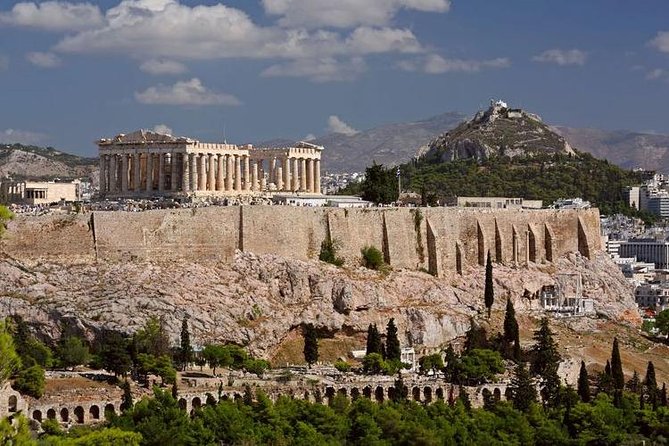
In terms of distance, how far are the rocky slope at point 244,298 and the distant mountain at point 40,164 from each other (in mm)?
74048

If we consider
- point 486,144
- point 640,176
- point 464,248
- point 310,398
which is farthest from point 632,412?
point 640,176

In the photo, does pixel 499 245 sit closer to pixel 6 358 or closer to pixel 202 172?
pixel 202 172

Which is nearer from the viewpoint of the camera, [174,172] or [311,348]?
[311,348]

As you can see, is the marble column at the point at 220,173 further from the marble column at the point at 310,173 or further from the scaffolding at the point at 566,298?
the scaffolding at the point at 566,298

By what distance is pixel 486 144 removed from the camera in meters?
148

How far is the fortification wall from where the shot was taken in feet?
225

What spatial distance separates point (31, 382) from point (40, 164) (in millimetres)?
105166

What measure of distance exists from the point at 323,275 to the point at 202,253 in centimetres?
680

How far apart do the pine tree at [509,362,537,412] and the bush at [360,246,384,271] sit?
1402 cm

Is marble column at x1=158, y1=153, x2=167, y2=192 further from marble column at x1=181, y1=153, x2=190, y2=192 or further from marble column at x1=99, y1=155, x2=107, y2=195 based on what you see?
marble column at x1=99, y1=155, x2=107, y2=195

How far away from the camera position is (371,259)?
79.3 m

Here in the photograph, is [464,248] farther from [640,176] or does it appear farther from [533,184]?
[640,176]

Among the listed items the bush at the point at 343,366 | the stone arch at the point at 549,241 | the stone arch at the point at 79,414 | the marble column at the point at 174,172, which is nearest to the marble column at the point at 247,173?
the marble column at the point at 174,172

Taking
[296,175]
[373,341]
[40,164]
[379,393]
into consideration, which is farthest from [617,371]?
[40,164]
